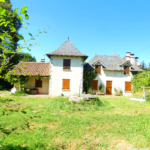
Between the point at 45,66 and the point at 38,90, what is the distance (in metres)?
3.76

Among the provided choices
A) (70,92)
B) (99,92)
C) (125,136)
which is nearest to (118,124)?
(125,136)

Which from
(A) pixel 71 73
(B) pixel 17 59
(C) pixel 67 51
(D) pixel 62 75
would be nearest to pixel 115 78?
(A) pixel 71 73

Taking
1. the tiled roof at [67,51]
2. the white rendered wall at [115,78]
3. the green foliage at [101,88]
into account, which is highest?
the tiled roof at [67,51]

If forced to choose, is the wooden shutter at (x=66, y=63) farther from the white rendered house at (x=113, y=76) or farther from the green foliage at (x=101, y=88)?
the green foliage at (x=101, y=88)

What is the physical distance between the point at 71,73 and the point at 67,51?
3.08 m

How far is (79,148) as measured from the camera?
3.13 meters

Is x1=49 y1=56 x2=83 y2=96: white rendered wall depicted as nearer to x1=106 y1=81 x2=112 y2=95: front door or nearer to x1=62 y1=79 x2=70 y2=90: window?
x1=62 y1=79 x2=70 y2=90: window

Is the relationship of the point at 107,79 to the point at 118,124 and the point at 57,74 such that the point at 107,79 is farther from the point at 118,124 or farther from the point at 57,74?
the point at 118,124

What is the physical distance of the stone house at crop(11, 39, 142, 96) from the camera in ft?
50.1

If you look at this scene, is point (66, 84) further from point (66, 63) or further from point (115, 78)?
point (115, 78)

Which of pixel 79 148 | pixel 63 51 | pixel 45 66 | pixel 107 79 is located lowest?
pixel 79 148

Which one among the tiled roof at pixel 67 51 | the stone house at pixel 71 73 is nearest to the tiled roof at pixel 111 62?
the stone house at pixel 71 73

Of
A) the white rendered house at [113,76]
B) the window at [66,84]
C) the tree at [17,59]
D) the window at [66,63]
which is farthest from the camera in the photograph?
the tree at [17,59]

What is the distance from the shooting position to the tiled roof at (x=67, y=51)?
15.1 m
